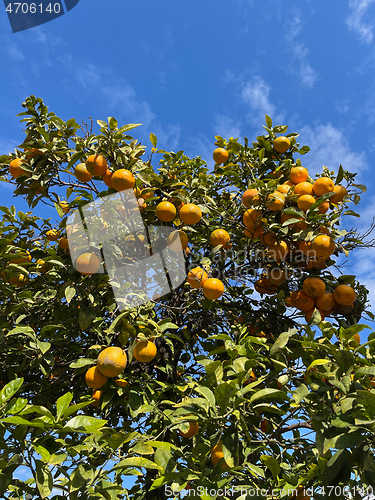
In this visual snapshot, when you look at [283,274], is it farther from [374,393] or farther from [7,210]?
[7,210]

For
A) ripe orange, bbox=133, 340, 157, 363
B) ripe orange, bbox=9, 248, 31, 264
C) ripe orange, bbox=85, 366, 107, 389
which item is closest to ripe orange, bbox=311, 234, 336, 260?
ripe orange, bbox=133, 340, 157, 363

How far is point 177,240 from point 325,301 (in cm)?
127

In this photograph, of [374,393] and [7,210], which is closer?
[374,393]

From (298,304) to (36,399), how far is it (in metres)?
2.17

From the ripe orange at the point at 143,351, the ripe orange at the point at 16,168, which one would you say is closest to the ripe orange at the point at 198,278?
the ripe orange at the point at 143,351

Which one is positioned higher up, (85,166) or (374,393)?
(85,166)

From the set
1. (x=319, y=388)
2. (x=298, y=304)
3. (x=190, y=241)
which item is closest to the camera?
(x=319, y=388)

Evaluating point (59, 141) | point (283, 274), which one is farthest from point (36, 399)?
point (283, 274)

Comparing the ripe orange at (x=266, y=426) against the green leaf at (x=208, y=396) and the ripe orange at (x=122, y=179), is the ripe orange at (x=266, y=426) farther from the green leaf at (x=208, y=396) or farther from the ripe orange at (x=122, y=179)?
the ripe orange at (x=122, y=179)

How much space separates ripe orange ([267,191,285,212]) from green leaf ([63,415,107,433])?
194 centimetres

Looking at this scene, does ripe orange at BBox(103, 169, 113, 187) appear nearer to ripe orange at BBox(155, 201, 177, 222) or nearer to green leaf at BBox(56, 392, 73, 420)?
ripe orange at BBox(155, 201, 177, 222)

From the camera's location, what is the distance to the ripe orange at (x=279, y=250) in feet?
8.72

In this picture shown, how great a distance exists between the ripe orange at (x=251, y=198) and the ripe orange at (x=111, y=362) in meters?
1.52

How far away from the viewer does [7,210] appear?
2818 mm
